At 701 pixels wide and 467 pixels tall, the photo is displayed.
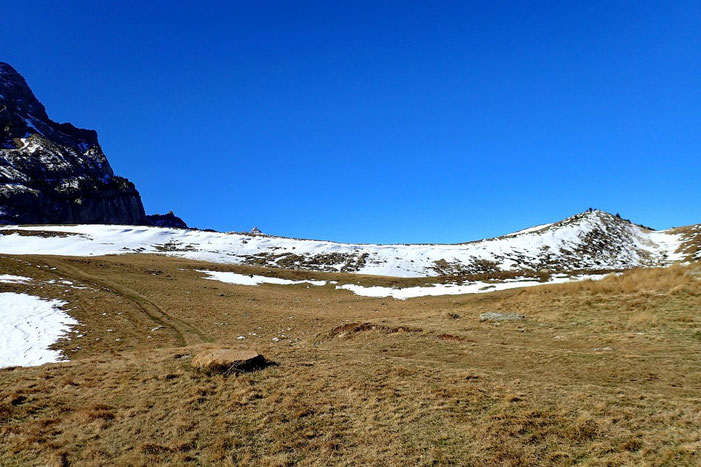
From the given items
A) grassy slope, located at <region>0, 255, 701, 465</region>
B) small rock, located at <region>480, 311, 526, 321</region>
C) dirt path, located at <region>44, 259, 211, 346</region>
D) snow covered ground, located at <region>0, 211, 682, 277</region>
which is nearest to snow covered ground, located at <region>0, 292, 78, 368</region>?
grassy slope, located at <region>0, 255, 701, 465</region>

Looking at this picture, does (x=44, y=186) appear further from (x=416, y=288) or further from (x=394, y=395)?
(x=394, y=395)

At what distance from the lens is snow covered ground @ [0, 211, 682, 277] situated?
2409 inches

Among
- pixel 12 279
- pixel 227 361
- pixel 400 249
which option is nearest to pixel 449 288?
pixel 400 249

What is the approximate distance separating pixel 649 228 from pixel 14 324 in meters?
110

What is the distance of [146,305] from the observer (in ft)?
100

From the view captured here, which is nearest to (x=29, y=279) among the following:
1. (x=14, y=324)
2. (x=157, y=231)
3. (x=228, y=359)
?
(x=14, y=324)

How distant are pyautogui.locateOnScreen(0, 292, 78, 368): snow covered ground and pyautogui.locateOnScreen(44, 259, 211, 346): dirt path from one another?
212 inches

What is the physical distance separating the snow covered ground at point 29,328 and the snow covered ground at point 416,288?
21393mm

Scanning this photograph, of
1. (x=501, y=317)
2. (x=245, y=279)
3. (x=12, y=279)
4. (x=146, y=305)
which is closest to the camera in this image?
(x=501, y=317)

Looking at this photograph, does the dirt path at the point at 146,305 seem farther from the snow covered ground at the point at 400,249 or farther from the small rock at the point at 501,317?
the snow covered ground at the point at 400,249

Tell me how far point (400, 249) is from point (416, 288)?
95.7 feet

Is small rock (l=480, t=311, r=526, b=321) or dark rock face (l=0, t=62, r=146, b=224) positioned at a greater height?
dark rock face (l=0, t=62, r=146, b=224)

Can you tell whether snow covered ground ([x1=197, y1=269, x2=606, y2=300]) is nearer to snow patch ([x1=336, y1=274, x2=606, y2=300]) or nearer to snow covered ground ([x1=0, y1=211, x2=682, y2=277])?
snow patch ([x1=336, y1=274, x2=606, y2=300])

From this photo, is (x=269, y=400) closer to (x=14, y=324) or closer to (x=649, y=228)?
(x=14, y=324)
